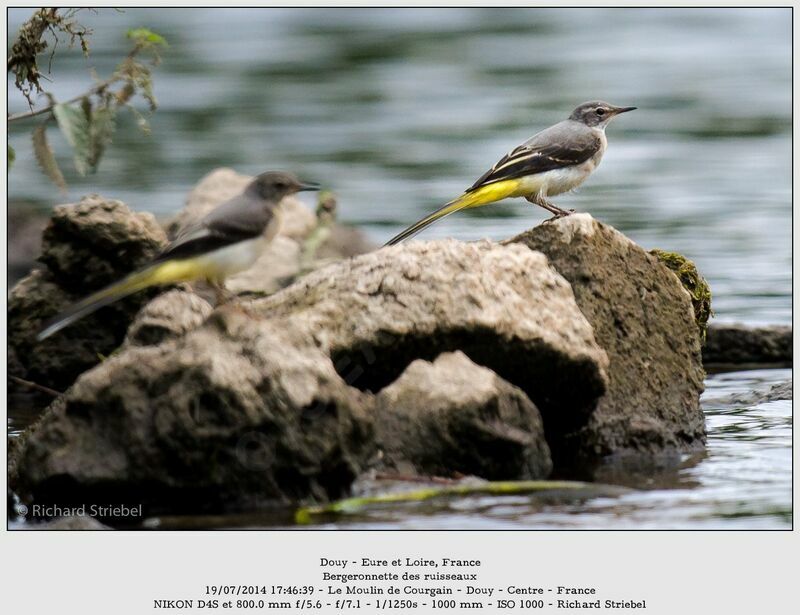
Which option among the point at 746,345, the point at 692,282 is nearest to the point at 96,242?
the point at 692,282

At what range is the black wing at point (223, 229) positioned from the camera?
26.3 ft

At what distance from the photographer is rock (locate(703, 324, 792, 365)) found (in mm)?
13344

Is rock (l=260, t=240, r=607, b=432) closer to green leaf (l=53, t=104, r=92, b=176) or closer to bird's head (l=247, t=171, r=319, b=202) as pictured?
bird's head (l=247, t=171, r=319, b=202)

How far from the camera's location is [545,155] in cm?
1138

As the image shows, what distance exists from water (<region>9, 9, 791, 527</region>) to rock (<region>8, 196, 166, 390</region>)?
5400 millimetres

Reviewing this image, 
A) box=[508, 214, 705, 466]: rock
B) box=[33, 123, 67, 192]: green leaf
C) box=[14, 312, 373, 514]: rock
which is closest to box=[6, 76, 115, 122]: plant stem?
box=[33, 123, 67, 192]: green leaf

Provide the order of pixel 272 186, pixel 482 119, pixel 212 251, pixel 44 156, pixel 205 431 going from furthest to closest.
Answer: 1. pixel 482 119
2. pixel 44 156
3. pixel 272 186
4. pixel 212 251
5. pixel 205 431

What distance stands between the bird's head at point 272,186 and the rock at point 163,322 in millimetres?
893

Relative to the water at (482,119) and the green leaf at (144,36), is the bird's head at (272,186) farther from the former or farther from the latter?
the water at (482,119)

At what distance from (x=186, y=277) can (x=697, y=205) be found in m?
12.7

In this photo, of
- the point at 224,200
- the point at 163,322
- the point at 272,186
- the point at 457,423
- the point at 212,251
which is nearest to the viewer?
the point at 212,251

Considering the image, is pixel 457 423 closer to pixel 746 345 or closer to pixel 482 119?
pixel 746 345

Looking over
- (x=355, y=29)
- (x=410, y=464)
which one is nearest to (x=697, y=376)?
(x=410, y=464)

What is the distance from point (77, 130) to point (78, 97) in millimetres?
219
